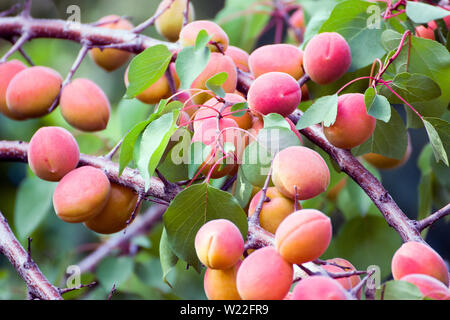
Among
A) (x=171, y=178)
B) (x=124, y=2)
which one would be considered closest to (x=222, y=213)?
(x=171, y=178)

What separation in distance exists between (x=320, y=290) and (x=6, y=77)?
0.58m

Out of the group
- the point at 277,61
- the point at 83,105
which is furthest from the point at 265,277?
the point at 83,105

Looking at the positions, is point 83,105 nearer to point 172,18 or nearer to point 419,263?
point 172,18

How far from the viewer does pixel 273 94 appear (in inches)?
22.0

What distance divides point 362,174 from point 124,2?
1.41m

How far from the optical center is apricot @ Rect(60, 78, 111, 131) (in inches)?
30.2

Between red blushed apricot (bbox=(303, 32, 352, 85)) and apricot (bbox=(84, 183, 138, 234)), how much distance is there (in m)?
0.25

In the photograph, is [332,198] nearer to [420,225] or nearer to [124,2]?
[420,225]

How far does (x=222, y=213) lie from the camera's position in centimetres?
53

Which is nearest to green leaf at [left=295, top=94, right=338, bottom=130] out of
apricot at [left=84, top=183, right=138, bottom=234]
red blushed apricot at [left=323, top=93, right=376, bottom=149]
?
red blushed apricot at [left=323, top=93, right=376, bottom=149]

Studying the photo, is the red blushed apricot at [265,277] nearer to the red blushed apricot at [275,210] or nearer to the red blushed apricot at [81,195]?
the red blushed apricot at [275,210]

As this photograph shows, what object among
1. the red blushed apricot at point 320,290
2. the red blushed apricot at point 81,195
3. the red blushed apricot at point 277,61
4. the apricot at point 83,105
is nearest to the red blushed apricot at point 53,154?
the red blushed apricot at point 81,195

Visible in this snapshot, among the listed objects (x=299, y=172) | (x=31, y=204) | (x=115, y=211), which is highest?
(x=299, y=172)

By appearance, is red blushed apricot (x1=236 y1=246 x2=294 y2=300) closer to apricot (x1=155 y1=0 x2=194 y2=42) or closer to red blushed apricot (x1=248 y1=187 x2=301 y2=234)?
red blushed apricot (x1=248 y1=187 x2=301 y2=234)
